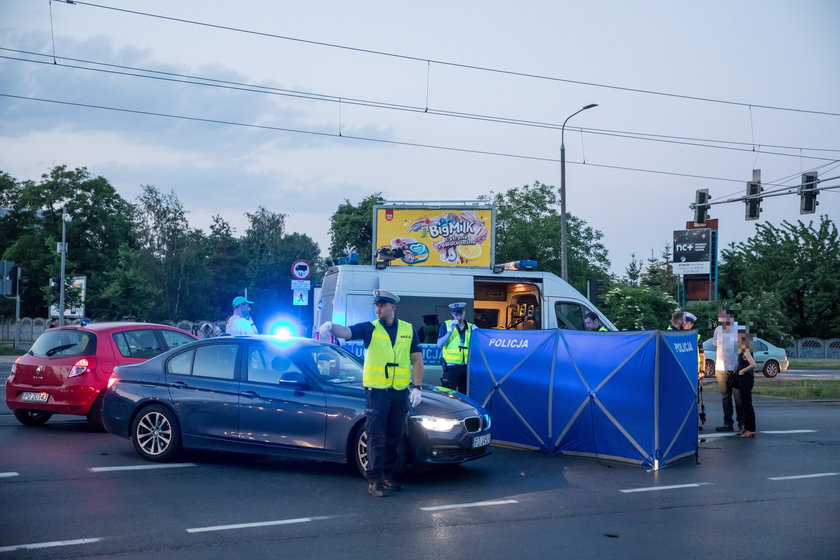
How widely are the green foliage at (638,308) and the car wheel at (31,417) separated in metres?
21.6

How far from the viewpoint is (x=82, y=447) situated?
404 inches

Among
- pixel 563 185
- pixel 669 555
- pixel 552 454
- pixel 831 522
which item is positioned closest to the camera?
pixel 669 555

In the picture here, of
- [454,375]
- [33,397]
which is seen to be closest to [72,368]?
[33,397]

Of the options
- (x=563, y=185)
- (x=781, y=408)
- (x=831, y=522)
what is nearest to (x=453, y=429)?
(x=831, y=522)

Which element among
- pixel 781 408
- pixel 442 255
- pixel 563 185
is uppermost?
pixel 563 185

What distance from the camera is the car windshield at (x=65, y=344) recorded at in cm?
1148

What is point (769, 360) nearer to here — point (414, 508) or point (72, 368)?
point (72, 368)

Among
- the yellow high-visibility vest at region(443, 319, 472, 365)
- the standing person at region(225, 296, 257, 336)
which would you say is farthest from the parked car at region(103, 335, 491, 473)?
the standing person at region(225, 296, 257, 336)

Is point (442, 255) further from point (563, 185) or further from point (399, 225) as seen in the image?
point (563, 185)

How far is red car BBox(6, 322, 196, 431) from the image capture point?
11.3m

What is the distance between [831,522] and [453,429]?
3.42 m

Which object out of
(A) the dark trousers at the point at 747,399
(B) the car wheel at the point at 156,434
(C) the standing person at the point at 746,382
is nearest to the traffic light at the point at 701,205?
(C) the standing person at the point at 746,382

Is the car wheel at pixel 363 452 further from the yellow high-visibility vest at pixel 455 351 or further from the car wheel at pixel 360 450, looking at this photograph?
the yellow high-visibility vest at pixel 455 351

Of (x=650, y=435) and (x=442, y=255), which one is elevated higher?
(x=442, y=255)
